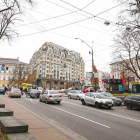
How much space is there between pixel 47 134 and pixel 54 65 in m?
94.7

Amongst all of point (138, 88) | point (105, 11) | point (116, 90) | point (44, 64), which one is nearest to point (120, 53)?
point (116, 90)

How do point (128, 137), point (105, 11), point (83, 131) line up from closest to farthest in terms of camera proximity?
1. point (128, 137)
2. point (83, 131)
3. point (105, 11)

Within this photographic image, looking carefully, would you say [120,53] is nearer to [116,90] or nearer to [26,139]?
[116,90]

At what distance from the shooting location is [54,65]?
3922 inches

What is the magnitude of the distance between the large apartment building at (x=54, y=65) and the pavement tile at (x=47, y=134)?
242 ft

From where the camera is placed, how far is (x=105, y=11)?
11805 mm

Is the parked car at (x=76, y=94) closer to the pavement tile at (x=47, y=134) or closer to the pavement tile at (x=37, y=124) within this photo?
the pavement tile at (x=37, y=124)

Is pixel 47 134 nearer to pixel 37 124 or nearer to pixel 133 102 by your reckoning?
pixel 37 124

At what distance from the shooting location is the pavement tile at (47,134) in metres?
5.19

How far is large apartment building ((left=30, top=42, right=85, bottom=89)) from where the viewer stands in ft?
292

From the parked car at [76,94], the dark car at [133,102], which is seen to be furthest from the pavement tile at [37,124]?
the parked car at [76,94]

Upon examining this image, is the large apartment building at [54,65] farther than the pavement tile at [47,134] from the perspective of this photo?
Yes

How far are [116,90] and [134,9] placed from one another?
20.1 m

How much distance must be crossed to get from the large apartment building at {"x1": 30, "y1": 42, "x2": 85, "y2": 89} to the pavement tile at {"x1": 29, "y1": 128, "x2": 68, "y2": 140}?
73.8m
